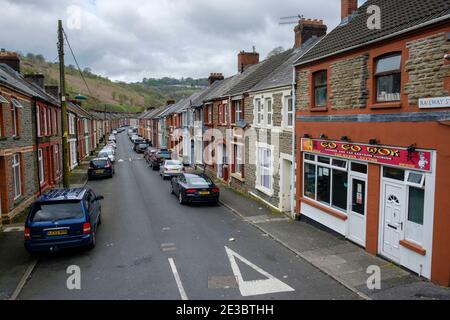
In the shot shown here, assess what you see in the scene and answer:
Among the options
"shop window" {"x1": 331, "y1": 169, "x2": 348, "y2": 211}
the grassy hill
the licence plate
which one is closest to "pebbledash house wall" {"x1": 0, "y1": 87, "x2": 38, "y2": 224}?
the licence plate

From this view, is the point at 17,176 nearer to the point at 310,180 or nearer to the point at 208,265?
the point at 208,265

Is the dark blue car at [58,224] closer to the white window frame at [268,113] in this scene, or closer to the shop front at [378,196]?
the shop front at [378,196]

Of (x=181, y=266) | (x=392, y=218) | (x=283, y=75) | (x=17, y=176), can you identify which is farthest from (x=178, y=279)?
(x=283, y=75)

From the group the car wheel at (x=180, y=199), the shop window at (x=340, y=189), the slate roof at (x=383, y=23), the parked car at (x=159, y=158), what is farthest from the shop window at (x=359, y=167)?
the parked car at (x=159, y=158)

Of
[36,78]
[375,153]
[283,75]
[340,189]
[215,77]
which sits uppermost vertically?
[215,77]

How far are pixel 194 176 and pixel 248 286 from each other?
11.0 metres

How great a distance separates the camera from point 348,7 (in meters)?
14.7

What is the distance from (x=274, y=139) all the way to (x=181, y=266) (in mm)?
8665

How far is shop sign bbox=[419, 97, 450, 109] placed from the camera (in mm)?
7611

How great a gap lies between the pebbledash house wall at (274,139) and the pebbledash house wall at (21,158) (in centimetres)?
1088

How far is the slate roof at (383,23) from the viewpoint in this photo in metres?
8.59

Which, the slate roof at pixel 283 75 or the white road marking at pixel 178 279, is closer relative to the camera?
the white road marking at pixel 178 279
